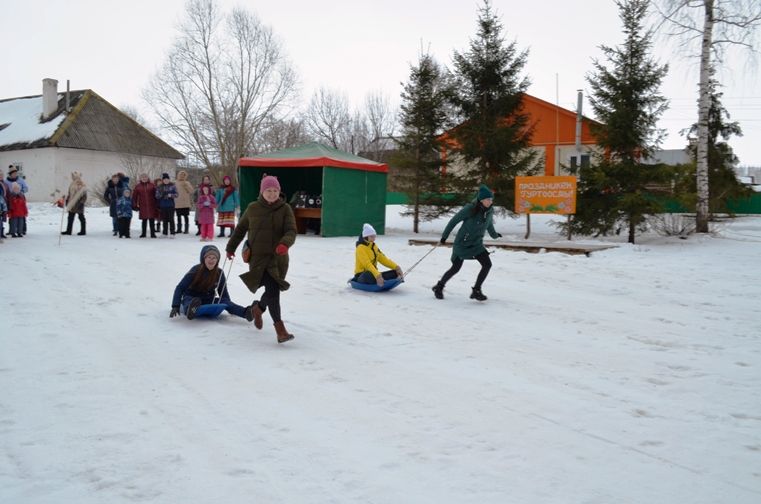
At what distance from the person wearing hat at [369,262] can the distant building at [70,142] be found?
3434 centimetres

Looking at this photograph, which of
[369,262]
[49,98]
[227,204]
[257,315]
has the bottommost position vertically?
[257,315]

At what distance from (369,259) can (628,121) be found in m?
10.2

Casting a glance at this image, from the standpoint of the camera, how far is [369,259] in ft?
30.7

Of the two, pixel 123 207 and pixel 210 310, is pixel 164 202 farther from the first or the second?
pixel 210 310

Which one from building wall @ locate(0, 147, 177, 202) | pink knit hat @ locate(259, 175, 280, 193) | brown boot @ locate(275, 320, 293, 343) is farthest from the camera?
building wall @ locate(0, 147, 177, 202)

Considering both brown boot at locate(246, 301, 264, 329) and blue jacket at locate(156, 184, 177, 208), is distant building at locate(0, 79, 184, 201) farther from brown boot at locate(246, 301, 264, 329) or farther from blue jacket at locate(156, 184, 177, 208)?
brown boot at locate(246, 301, 264, 329)

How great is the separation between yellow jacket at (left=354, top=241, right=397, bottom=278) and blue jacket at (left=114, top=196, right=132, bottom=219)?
9.75 m

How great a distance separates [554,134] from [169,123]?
928 inches

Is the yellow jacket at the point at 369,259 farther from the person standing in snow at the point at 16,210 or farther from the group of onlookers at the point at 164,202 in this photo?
the person standing in snow at the point at 16,210

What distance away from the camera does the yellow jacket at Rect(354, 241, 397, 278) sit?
30.3ft

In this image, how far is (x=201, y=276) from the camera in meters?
7.09

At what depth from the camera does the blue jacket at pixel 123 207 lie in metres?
16.6

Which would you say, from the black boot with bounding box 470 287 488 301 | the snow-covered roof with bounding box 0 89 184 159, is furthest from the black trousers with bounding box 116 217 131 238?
the snow-covered roof with bounding box 0 89 184 159

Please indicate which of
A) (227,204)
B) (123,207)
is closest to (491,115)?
(227,204)
